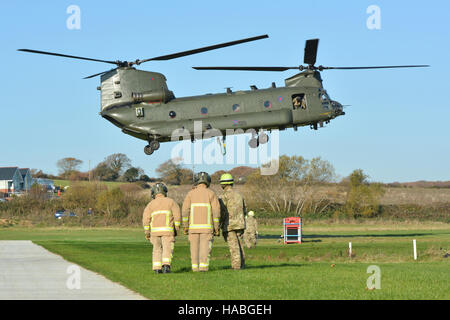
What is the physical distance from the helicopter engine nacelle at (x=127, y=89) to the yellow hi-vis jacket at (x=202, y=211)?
2183 cm

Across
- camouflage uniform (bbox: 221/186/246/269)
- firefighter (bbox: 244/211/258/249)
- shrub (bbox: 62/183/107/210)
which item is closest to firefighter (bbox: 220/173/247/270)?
camouflage uniform (bbox: 221/186/246/269)

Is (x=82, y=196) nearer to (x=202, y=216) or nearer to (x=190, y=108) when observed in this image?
(x=190, y=108)

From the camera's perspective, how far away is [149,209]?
16875 millimetres

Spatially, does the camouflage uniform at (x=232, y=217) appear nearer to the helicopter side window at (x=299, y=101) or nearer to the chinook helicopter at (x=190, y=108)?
the chinook helicopter at (x=190, y=108)

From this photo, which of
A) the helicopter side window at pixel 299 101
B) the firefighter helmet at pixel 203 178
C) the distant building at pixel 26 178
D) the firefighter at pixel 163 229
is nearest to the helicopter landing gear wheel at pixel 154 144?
the helicopter side window at pixel 299 101

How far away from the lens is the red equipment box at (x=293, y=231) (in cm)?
4181

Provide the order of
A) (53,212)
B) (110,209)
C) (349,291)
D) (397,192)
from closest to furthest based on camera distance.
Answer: (349,291)
(110,209)
(53,212)
(397,192)

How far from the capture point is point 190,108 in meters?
37.8

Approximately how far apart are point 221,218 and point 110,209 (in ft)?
207

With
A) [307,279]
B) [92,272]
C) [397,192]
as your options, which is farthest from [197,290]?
[397,192]

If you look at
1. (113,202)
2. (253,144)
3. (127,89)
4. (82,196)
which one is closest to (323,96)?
(253,144)

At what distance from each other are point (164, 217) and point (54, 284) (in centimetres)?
309

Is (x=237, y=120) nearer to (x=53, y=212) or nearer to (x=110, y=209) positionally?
(x=110, y=209)

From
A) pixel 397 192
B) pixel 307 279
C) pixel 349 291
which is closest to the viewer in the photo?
pixel 349 291
